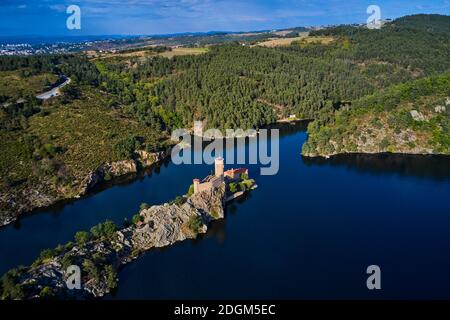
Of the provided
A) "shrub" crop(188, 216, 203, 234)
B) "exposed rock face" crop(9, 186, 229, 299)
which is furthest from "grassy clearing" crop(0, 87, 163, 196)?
"shrub" crop(188, 216, 203, 234)

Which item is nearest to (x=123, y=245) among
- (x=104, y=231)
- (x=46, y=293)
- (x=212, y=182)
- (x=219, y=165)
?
(x=104, y=231)

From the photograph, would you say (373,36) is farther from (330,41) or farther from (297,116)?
(297,116)

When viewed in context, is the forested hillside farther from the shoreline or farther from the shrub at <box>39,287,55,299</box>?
the shrub at <box>39,287,55,299</box>

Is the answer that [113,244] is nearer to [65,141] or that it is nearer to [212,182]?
[212,182]

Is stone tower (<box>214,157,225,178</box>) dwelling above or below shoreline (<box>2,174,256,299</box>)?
above

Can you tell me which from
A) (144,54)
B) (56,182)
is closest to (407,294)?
(56,182)

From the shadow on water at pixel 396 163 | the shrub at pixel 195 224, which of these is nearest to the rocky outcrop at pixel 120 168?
the shrub at pixel 195 224
